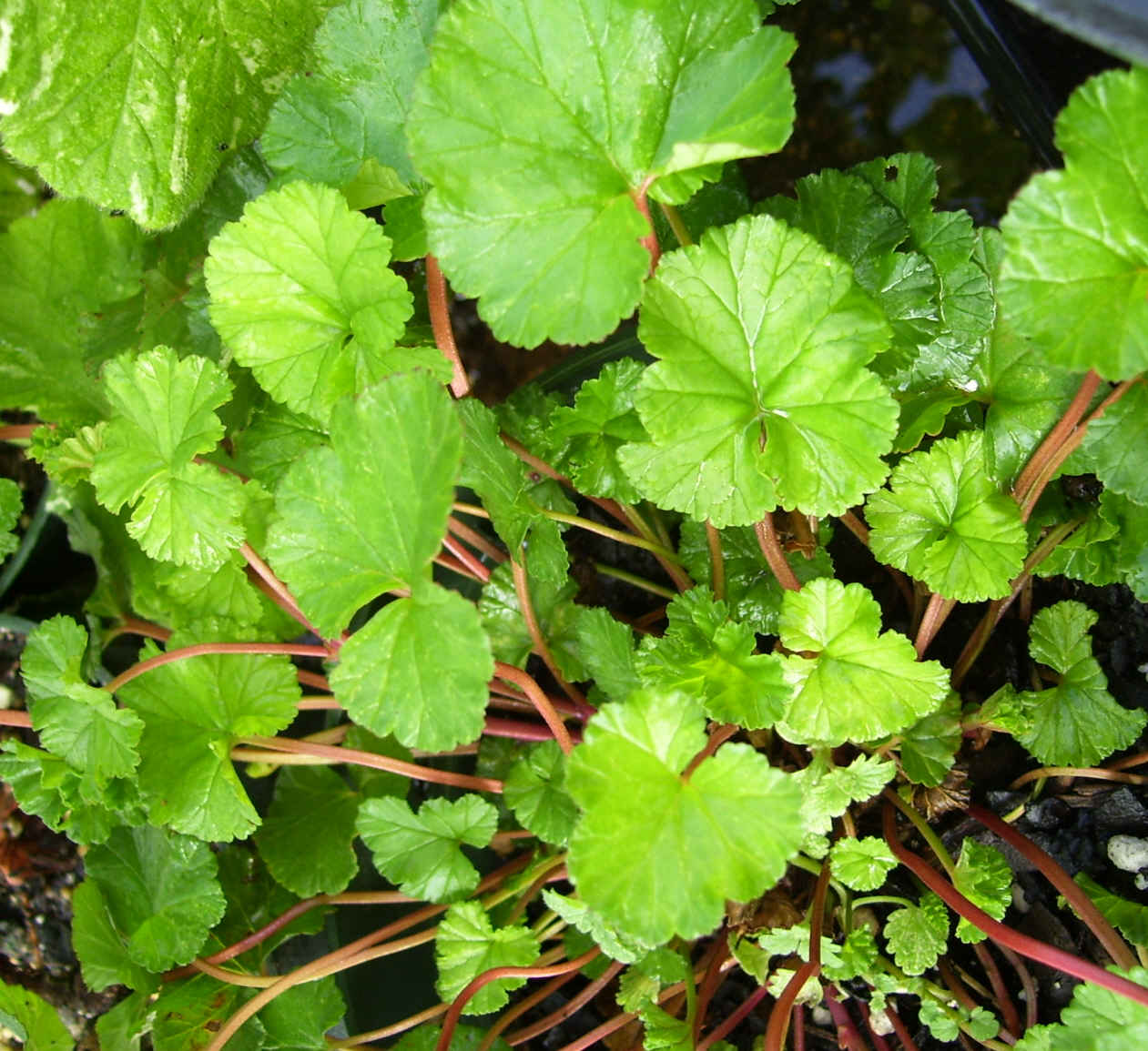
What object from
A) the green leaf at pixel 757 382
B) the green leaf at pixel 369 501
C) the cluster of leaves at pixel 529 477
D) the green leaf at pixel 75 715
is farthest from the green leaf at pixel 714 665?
the green leaf at pixel 75 715

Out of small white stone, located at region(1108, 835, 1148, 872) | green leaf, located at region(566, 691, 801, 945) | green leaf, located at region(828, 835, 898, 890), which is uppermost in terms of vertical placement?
green leaf, located at region(566, 691, 801, 945)

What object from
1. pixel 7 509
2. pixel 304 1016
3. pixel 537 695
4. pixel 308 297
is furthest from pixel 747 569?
pixel 7 509

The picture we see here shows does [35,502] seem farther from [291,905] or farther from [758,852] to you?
[758,852]

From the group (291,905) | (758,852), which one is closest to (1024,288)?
(758,852)

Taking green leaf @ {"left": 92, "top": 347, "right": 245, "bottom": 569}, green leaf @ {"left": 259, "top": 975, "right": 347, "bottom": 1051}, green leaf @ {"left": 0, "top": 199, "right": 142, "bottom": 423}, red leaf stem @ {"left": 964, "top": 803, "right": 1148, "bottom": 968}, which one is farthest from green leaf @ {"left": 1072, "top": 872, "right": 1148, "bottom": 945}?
green leaf @ {"left": 0, "top": 199, "right": 142, "bottom": 423}

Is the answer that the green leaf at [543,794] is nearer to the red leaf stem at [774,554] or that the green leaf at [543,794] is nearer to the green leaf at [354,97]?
the red leaf stem at [774,554]

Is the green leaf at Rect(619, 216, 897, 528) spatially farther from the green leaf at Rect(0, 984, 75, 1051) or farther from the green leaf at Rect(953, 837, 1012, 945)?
the green leaf at Rect(0, 984, 75, 1051)
